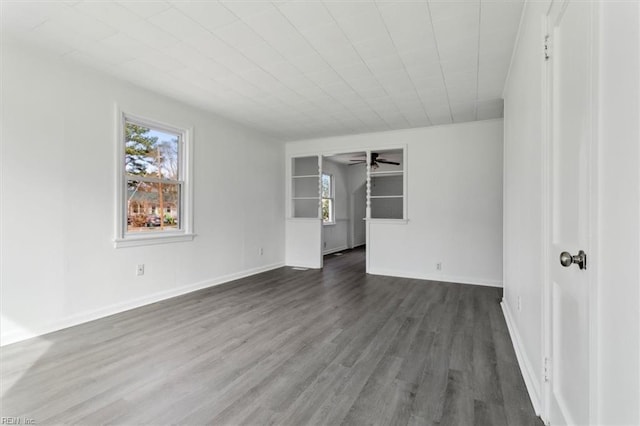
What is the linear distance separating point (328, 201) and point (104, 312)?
5633mm

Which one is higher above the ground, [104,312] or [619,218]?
[619,218]

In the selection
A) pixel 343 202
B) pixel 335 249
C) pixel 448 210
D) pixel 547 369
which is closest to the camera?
pixel 547 369

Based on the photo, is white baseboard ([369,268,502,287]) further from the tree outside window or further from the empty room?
the tree outside window

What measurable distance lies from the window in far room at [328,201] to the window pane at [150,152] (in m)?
4.32

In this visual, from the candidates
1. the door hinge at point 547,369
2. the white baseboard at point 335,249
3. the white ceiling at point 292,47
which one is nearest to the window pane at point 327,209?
the white baseboard at point 335,249

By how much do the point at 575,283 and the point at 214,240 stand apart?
4.20 meters

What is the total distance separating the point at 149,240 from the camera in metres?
3.66

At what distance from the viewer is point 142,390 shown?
1921mm

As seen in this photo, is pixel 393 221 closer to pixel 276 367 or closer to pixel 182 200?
pixel 182 200

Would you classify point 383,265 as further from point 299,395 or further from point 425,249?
point 299,395

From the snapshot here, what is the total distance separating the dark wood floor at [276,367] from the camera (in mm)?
1722

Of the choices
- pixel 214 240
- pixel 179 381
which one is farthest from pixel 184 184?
pixel 179 381

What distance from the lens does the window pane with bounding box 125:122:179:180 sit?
353 centimetres

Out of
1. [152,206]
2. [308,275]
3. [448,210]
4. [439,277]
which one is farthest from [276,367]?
[448,210]
